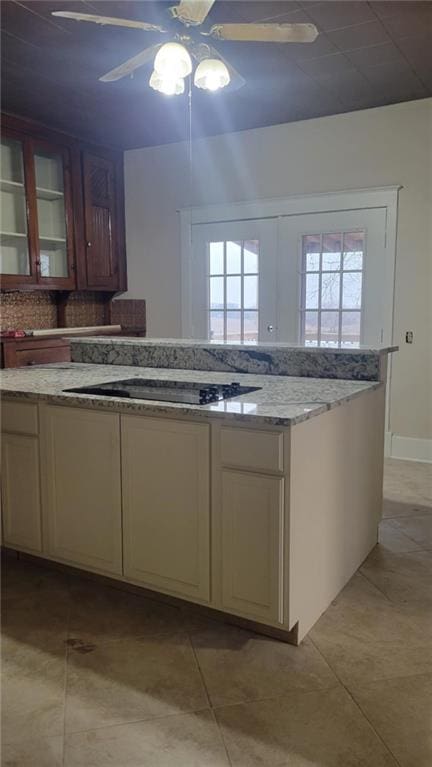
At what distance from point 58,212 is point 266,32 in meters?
2.75

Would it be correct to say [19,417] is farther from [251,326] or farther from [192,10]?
→ [251,326]

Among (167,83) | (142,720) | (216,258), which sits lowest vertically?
(142,720)

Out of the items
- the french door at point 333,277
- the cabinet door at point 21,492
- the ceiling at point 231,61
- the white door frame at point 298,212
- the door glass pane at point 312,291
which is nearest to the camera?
the cabinet door at point 21,492

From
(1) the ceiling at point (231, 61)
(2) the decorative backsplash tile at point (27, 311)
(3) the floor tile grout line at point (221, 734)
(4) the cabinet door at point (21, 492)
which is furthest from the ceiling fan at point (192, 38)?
(2) the decorative backsplash tile at point (27, 311)

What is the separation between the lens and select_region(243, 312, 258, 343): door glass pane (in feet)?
15.7

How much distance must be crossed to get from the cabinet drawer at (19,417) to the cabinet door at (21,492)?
3 centimetres

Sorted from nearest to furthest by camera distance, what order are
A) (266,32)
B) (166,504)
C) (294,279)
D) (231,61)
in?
(166,504) → (266,32) → (231,61) → (294,279)

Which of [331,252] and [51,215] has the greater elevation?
[51,215]

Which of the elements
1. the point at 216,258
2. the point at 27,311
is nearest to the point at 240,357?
the point at 216,258

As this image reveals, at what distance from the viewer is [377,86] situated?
3658mm

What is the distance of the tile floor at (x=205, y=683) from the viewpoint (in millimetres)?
1479

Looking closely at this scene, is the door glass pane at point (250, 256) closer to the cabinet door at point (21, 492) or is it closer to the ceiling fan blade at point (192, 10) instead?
the ceiling fan blade at point (192, 10)

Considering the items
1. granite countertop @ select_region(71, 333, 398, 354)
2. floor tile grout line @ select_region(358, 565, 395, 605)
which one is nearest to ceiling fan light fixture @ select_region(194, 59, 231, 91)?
granite countertop @ select_region(71, 333, 398, 354)

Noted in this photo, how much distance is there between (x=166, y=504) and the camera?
2.02 metres
